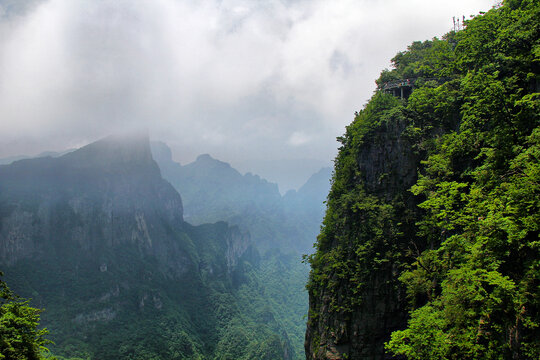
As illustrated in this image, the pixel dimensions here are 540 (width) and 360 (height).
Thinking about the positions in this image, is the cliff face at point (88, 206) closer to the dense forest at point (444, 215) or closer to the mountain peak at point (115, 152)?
the mountain peak at point (115, 152)

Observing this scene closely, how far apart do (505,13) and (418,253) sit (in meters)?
13.9

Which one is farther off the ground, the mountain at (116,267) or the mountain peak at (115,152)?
the mountain peak at (115,152)

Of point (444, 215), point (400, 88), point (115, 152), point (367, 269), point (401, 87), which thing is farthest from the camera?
point (115, 152)

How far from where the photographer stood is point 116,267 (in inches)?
3679

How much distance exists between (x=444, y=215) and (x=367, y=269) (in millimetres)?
7222

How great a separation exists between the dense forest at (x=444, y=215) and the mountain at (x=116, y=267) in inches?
2599

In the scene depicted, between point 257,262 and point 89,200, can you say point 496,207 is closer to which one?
point 89,200

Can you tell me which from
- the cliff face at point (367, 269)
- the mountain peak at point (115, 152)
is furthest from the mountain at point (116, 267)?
the cliff face at point (367, 269)

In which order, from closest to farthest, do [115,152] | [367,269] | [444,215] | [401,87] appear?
[444,215] → [367,269] → [401,87] → [115,152]

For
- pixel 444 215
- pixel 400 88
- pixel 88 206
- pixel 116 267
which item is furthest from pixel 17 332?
pixel 88 206

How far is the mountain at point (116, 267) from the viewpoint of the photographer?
245 ft

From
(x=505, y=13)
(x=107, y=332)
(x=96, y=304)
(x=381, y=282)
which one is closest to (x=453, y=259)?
(x=381, y=282)

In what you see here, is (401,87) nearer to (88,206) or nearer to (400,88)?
(400,88)

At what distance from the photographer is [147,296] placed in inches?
3551
